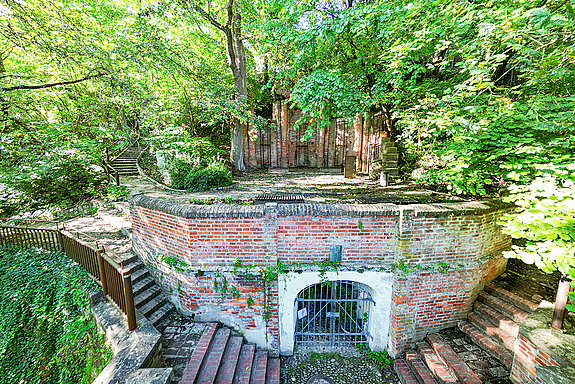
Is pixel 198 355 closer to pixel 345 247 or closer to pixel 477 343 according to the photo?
pixel 345 247

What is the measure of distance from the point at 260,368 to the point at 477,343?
16.5 feet

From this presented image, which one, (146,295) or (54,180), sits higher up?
(54,180)

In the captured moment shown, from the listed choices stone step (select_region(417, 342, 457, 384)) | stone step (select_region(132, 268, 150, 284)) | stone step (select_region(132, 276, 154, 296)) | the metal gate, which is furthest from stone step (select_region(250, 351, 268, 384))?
stone step (select_region(417, 342, 457, 384))

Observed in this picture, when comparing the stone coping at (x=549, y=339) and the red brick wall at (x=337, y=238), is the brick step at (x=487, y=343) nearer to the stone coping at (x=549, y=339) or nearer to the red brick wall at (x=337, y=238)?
the stone coping at (x=549, y=339)

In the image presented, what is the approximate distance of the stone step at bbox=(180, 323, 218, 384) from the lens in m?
4.11

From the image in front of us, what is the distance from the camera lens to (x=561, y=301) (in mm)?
3885

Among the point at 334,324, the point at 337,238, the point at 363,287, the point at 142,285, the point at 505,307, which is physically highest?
the point at 337,238

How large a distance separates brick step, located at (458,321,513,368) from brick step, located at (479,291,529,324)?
679 mm

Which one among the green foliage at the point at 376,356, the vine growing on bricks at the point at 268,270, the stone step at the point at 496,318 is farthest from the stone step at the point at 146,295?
the stone step at the point at 496,318

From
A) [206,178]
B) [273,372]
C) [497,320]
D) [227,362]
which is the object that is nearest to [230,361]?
[227,362]

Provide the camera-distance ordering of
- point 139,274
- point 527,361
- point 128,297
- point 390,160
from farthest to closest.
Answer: point 390,160, point 139,274, point 128,297, point 527,361

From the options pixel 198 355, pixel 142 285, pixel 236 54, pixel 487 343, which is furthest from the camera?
pixel 236 54

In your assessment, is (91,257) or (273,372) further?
(91,257)

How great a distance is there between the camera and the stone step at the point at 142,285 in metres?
5.69
